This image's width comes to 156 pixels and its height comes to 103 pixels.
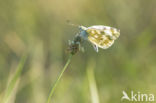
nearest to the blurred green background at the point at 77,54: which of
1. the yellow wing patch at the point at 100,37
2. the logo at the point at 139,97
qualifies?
the logo at the point at 139,97

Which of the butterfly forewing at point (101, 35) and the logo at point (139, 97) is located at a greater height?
the butterfly forewing at point (101, 35)

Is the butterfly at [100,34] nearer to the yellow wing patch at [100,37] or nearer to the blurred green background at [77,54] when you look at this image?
the yellow wing patch at [100,37]

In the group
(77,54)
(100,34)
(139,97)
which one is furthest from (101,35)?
(77,54)

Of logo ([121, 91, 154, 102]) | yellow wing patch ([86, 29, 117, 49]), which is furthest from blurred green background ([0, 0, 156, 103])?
yellow wing patch ([86, 29, 117, 49])

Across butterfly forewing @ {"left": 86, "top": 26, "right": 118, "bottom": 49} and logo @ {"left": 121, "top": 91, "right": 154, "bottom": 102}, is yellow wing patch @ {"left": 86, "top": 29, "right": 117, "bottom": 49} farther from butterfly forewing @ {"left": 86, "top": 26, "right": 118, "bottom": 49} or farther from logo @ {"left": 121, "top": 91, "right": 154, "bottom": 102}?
logo @ {"left": 121, "top": 91, "right": 154, "bottom": 102}

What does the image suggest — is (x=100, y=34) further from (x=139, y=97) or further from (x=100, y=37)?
(x=139, y=97)

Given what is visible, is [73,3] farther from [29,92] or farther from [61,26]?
[29,92]
